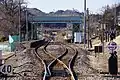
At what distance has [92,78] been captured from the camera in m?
15.6

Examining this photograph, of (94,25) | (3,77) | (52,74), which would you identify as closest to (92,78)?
(52,74)

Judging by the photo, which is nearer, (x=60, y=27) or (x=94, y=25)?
(x=94, y=25)

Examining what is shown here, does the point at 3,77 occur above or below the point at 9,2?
below

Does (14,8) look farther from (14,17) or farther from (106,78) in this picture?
(106,78)

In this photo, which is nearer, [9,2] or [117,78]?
[117,78]

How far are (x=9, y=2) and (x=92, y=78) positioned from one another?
2933 inches

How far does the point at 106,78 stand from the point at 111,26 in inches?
2536

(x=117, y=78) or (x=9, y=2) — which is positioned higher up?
(x=9, y=2)

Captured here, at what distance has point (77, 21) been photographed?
109 metres

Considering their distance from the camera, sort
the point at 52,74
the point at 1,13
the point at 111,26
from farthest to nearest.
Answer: the point at 1,13 → the point at 111,26 → the point at 52,74

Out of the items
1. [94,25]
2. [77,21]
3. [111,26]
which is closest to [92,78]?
[111,26]

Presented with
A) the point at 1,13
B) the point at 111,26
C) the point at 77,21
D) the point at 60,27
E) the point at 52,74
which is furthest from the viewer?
the point at 60,27

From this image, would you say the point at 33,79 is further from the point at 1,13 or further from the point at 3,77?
the point at 1,13

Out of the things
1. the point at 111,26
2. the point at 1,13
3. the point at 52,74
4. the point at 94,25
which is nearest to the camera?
the point at 52,74
